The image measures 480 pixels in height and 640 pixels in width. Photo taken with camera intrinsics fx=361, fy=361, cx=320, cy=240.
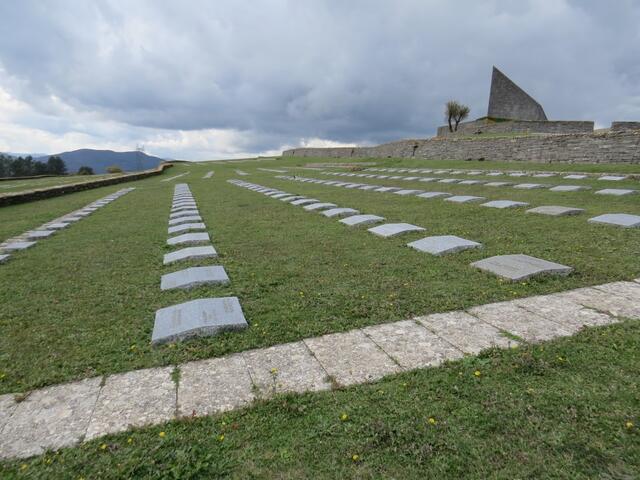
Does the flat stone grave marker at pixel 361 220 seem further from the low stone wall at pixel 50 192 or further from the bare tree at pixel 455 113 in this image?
the bare tree at pixel 455 113

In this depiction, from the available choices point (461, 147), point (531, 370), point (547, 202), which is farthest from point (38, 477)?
point (461, 147)

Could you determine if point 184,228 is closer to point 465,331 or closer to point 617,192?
point 465,331

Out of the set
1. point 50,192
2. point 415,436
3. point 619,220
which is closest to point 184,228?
point 415,436

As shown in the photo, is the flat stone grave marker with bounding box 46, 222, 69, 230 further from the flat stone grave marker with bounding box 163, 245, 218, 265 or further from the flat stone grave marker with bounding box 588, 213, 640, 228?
the flat stone grave marker with bounding box 588, 213, 640, 228

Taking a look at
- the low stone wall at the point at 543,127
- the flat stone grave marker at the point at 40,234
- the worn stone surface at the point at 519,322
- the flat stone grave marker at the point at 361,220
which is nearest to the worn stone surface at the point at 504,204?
the flat stone grave marker at the point at 361,220

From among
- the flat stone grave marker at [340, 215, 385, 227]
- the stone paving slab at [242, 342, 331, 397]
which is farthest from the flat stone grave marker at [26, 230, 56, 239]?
the stone paving slab at [242, 342, 331, 397]

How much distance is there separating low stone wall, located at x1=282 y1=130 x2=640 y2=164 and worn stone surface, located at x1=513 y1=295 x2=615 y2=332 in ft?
50.2

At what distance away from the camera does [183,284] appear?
395cm

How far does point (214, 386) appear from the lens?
2.26 m

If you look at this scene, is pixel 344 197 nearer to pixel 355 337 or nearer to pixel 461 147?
pixel 355 337

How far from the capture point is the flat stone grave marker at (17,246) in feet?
19.8

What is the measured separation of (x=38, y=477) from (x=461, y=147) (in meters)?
25.5

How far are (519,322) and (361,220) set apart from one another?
171 inches

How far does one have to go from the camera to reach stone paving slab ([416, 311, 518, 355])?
2586 millimetres
